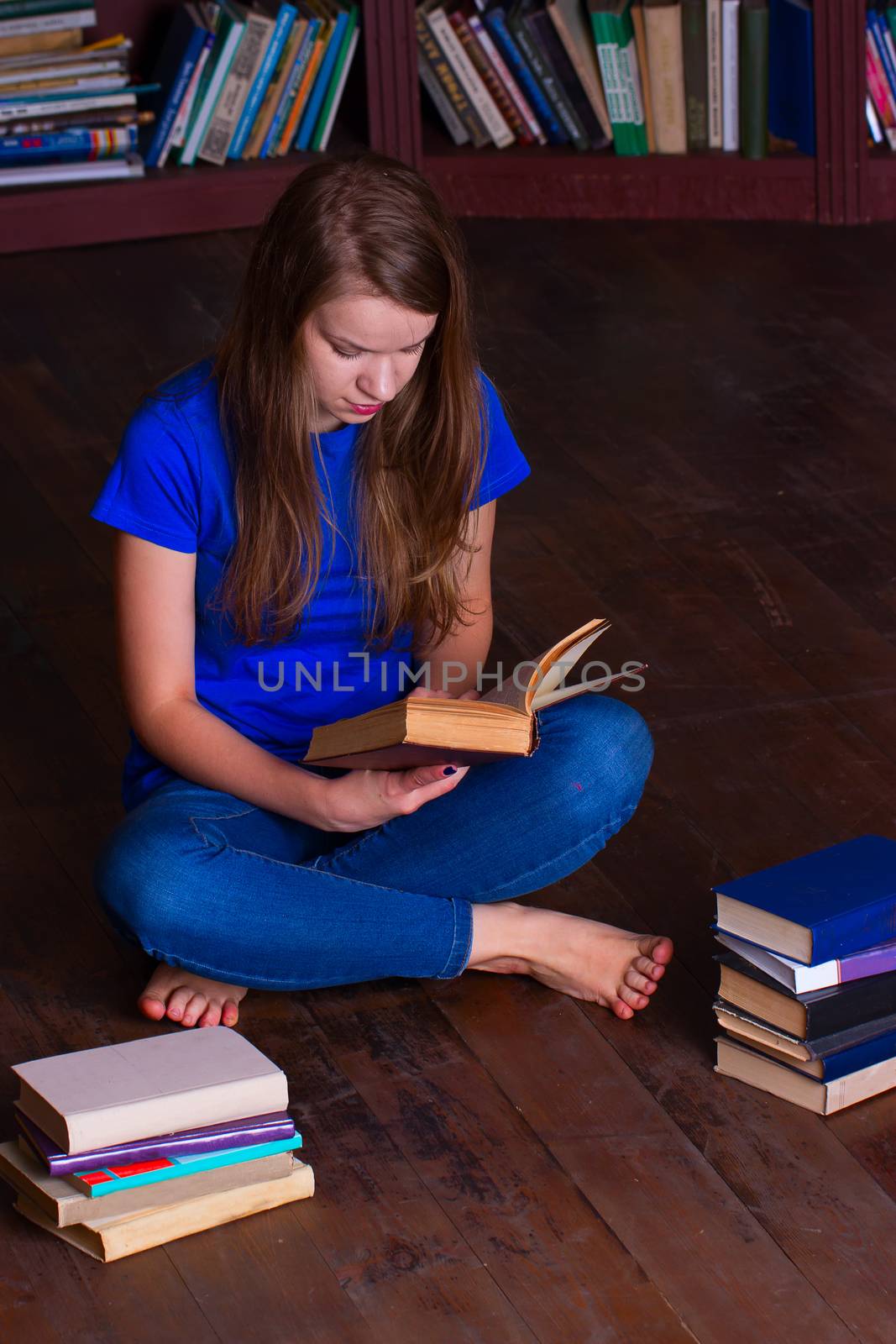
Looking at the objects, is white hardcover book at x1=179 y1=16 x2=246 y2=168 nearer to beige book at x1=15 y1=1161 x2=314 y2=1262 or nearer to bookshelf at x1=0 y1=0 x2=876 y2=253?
bookshelf at x1=0 y1=0 x2=876 y2=253

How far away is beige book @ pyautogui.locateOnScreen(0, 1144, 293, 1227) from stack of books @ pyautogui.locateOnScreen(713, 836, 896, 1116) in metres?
0.45

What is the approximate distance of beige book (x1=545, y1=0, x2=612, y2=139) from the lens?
3.88 meters

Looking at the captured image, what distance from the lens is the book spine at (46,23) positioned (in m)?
3.71

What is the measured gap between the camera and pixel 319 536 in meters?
1.79

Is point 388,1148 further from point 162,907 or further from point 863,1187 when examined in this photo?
point 863,1187

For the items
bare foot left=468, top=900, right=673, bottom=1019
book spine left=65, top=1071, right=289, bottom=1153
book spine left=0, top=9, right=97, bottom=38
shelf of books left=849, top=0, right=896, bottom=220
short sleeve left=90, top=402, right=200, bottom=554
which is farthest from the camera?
shelf of books left=849, top=0, right=896, bottom=220

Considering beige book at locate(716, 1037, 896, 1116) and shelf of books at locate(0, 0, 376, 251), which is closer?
beige book at locate(716, 1037, 896, 1116)

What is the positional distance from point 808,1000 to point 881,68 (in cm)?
283

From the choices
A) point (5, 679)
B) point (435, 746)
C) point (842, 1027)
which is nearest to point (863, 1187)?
point (842, 1027)

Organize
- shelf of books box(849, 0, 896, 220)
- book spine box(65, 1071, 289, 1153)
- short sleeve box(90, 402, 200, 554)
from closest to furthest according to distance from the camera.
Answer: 1. book spine box(65, 1071, 289, 1153)
2. short sleeve box(90, 402, 200, 554)
3. shelf of books box(849, 0, 896, 220)

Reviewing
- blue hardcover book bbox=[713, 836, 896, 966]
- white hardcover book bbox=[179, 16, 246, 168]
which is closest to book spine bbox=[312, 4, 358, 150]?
white hardcover book bbox=[179, 16, 246, 168]

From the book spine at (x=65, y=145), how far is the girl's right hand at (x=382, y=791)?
2.53 meters

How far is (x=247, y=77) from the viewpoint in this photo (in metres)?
3.88

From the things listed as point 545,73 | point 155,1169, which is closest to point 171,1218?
point 155,1169
